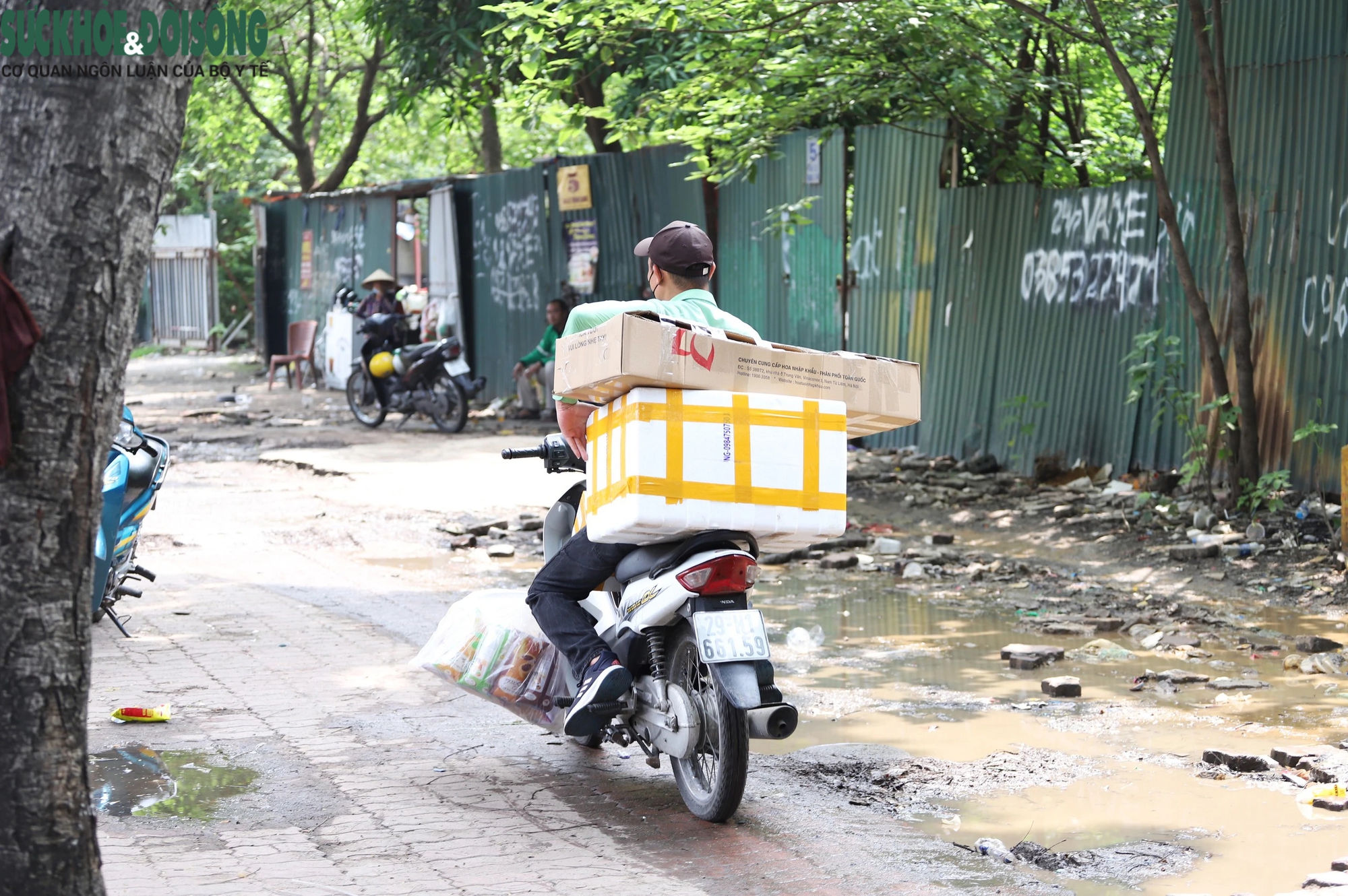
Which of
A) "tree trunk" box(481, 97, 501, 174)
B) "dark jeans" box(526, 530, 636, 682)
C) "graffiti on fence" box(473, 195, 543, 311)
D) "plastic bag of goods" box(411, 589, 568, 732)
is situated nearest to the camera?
"dark jeans" box(526, 530, 636, 682)

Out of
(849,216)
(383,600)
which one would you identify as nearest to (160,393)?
(849,216)

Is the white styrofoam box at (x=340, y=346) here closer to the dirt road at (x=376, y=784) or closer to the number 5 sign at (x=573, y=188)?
the number 5 sign at (x=573, y=188)

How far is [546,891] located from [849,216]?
10208mm

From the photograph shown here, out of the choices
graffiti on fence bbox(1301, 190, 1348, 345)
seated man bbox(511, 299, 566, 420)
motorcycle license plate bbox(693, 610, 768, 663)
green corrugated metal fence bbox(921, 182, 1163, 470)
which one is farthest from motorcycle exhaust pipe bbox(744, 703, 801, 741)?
seated man bbox(511, 299, 566, 420)

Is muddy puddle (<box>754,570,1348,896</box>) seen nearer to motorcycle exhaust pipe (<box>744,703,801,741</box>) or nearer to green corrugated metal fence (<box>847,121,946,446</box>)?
motorcycle exhaust pipe (<box>744,703,801,741</box>)

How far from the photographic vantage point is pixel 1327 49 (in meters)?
8.53

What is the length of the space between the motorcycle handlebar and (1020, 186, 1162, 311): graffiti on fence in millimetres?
6551

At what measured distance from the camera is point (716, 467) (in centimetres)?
388

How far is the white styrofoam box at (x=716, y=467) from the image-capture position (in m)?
3.81

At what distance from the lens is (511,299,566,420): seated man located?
52.4ft

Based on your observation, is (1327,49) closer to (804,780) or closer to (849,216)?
(849,216)

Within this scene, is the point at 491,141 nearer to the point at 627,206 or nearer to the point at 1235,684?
the point at 627,206

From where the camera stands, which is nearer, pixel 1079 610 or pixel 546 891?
pixel 546 891

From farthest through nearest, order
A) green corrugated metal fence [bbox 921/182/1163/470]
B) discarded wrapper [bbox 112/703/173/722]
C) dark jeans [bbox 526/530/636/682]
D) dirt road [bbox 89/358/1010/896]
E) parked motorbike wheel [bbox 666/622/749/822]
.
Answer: green corrugated metal fence [bbox 921/182/1163/470] < discarded wrapper [bbox 112/703/173/722] < dark jeans [bbox 526/530/636/682] < parked motorbike wheel [bbox 666/622/749/822] < dirt road [bbox 89/358/1010/896]
